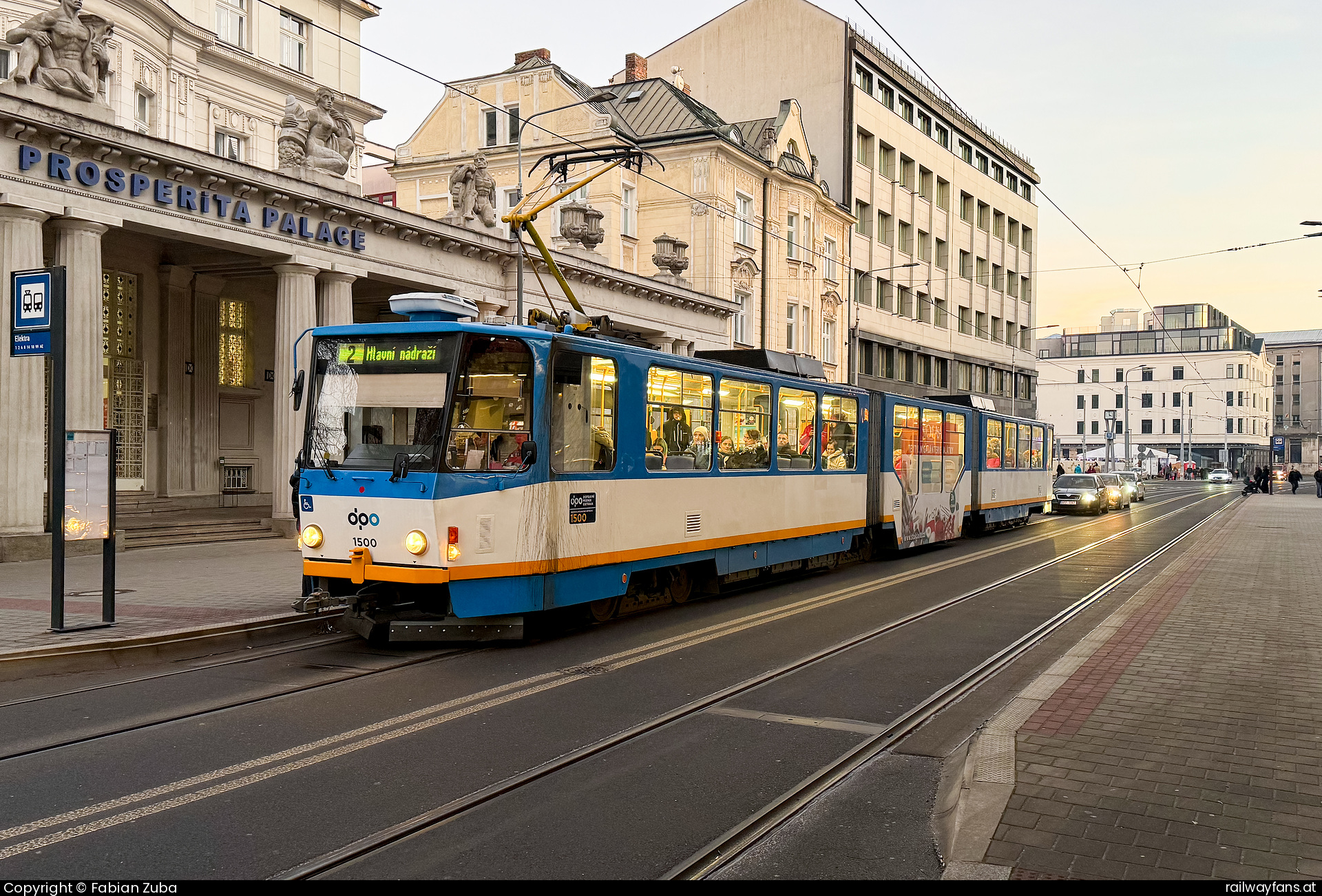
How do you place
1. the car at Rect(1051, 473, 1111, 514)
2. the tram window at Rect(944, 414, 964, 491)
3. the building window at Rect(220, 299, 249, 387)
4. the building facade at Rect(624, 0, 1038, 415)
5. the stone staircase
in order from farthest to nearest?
1. the building facade at Rect(624, 0, 1038, 415)
2. the car at Rect(1051, 473, 1111, 514)
3. the building window at Rect(220, 299, 249, 387)
4. the tram window at Rect(944, 414, 964, 491)
5. the stone staircase

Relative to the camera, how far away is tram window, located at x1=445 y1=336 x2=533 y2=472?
990 cm

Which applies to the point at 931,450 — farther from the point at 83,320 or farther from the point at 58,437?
Result: the point at 58,437

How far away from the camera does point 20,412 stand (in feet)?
53.1

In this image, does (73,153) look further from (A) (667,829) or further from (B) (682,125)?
(B) (682,125)

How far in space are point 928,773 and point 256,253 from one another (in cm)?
1745

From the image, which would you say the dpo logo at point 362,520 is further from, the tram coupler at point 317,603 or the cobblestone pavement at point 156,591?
the cobblestone pavement at point 156,591

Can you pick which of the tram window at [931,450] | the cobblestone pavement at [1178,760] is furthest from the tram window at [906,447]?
the cobblestone pavement at [1178,760]

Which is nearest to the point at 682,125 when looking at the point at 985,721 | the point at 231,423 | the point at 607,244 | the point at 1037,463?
the point at 607,244

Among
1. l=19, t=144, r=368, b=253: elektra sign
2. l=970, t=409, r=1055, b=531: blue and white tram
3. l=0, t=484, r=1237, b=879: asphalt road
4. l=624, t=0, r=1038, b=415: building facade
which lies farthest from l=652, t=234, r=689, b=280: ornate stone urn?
l=0, t=484, r=1237, b=879: asphalt road

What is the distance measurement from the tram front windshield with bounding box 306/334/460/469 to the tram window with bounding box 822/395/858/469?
27.6 ft

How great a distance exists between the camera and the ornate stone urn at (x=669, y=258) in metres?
32.3

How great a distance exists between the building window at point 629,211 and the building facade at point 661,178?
5 centimetres

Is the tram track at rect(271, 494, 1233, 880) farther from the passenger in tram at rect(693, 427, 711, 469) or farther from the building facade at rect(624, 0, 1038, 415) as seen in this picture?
the building facade at rect(624, 0, 1038, 415)

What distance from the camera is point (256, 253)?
2016 cm
